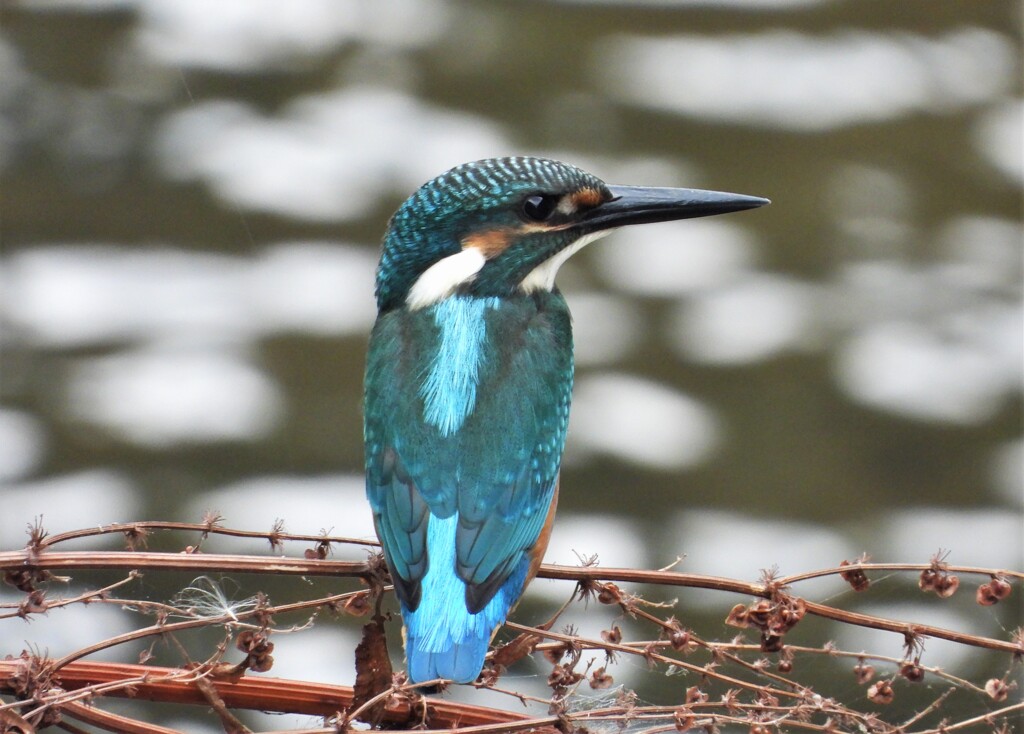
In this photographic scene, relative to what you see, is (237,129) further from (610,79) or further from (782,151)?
(782,151)

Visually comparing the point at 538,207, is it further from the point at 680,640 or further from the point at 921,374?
the point at 921,374

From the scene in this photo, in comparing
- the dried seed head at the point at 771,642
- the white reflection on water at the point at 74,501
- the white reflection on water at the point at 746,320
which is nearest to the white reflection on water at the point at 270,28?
the white reflection on water at the point at 746,320

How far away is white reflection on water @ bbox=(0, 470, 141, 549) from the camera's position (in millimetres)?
2799

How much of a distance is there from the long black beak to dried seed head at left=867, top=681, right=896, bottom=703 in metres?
0.78

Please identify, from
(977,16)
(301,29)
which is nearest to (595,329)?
(301,29)

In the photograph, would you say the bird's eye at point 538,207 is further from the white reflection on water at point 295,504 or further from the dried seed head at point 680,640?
the white reflection on water at point 295,504

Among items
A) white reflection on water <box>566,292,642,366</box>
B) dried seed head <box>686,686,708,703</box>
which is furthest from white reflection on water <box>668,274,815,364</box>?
dried seed head <box>686,686,708,703</box>

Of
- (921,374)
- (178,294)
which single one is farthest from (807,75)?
(178,294)

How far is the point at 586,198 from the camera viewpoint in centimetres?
210

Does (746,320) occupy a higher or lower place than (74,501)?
higher

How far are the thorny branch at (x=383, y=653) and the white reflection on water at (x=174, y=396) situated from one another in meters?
1.47

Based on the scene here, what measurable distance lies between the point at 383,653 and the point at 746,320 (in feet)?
7.49

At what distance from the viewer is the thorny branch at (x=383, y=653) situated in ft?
4.42

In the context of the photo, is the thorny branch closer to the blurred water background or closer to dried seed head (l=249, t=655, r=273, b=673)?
dried seed head (l=249, t=655, r=273, b=673)
